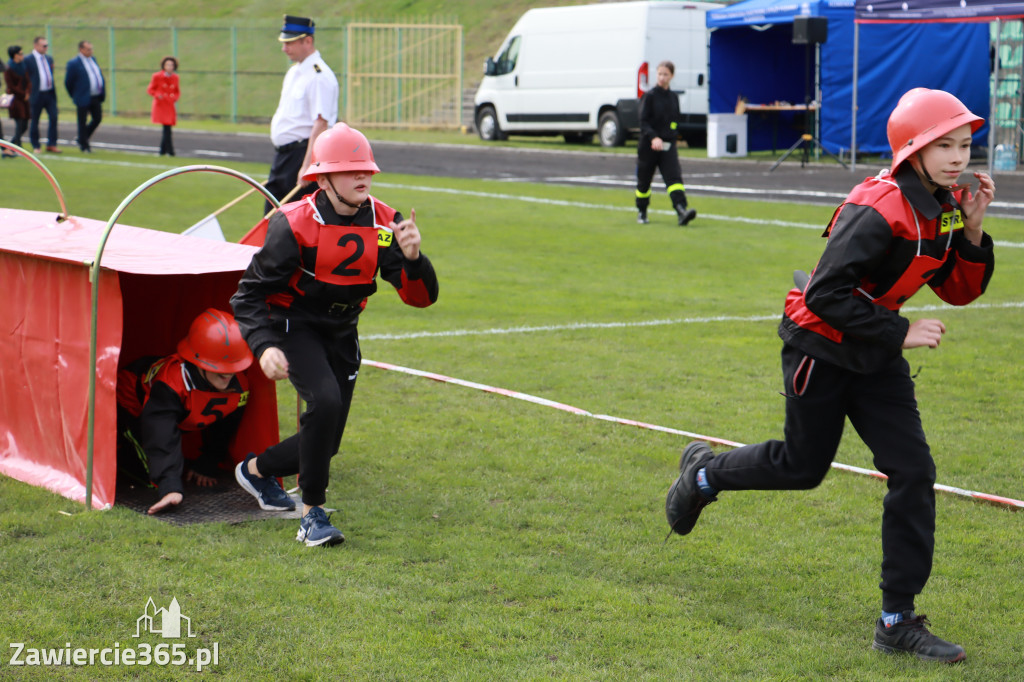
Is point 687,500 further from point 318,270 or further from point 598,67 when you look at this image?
point 598,67

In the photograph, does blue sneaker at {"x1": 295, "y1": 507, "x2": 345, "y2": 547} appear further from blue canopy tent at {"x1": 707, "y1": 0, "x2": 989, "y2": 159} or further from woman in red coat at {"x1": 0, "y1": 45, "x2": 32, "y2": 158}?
blue canopy tent at {"x1": 707, "y1": 0, "x2": 989, "y2": 159}

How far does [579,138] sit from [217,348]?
27996mm

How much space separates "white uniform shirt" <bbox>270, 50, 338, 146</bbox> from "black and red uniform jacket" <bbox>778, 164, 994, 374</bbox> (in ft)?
22.8

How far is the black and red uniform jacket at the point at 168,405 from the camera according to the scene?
17.7 feet

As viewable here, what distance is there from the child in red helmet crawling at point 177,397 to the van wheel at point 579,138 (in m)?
26.5

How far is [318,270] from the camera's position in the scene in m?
4.82

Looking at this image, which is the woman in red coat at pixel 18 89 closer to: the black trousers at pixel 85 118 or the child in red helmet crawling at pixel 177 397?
the black trousers at pixel 85 118

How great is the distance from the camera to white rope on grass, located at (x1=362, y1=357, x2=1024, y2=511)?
18.0 ft

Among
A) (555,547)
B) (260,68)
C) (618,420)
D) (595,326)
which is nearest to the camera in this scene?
(555,547)

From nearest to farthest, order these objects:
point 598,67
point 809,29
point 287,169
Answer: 1. point 287,169
2. point 809,29
3. point 598,67

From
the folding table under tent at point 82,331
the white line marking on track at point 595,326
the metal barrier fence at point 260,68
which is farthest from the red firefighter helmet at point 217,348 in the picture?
the metal barrier fence at point 260,68

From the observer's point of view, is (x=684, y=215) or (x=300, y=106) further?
(x=684, y=215)

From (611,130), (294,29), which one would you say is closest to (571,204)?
(294,29)

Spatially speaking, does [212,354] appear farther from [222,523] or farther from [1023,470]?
[1023,470]
